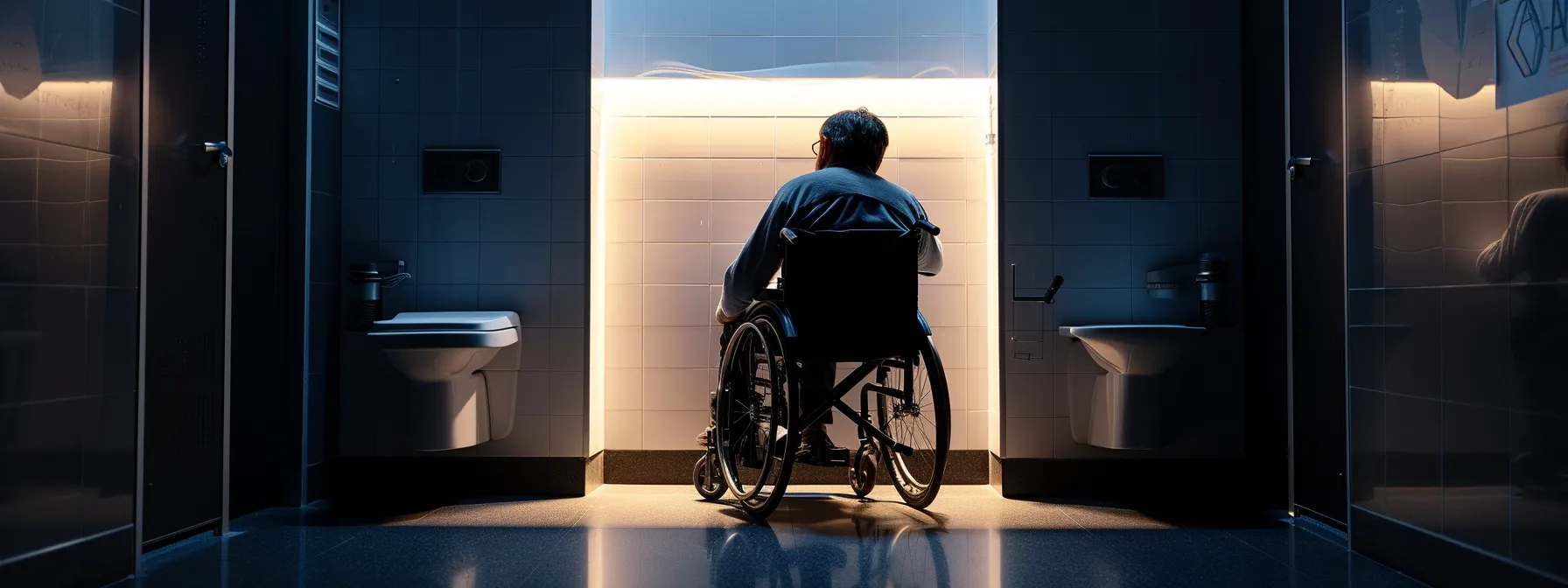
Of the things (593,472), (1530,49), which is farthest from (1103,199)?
(593,472)

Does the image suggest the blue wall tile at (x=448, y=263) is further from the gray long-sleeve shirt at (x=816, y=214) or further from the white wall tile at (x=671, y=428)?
the gray long-sleeve shirt at (x=816, y=214)

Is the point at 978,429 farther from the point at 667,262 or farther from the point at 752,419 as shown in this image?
the point at 667,262

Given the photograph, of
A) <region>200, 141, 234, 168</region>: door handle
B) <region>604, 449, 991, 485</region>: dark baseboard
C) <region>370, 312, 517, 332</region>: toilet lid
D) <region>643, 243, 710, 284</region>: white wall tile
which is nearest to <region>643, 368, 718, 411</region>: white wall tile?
<region>604, 449, 991, 485</region>: dark baseboard

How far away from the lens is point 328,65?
3312 mm

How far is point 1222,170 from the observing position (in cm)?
335

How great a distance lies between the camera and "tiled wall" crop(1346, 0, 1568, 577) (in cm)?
182

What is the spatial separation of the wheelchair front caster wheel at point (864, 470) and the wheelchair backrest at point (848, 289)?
60 cm

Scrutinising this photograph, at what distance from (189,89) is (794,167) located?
76.4 inches

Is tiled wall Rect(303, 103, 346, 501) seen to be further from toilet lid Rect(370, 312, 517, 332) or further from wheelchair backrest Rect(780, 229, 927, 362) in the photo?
wheelchair backrest Rect(780, 229, 927, 362)

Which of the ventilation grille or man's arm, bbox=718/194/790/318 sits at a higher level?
the ventilation grille

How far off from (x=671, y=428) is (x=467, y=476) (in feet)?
2.41

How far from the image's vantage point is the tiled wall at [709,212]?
3.66 meters

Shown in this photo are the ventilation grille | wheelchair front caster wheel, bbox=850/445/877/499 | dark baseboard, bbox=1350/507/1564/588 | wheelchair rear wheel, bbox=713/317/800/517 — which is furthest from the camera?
the ventilation grille

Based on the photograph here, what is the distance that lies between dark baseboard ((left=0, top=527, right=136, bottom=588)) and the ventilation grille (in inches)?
62.4
